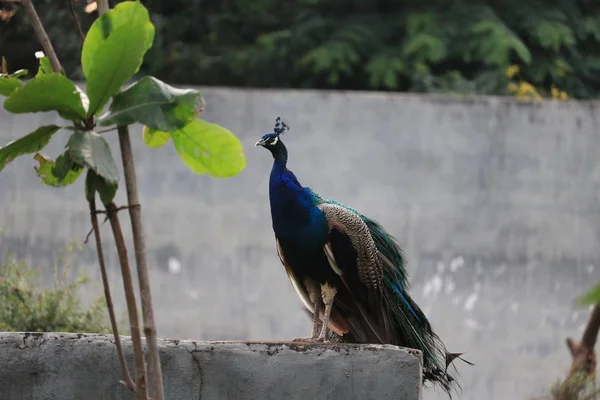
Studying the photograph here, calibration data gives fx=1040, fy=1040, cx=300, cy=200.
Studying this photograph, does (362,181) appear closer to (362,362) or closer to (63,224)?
(63,224)

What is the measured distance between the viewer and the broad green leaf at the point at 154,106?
6.89 feet

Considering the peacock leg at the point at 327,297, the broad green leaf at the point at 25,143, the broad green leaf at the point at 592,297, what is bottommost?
the peacock leg at the point at 327,297

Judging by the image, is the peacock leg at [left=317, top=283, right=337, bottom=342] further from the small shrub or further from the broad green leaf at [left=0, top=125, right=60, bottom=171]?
the small shrub

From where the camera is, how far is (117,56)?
2074 mm

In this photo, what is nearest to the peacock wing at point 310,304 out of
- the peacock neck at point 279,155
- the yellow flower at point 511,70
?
the peacock neck at point 279,155

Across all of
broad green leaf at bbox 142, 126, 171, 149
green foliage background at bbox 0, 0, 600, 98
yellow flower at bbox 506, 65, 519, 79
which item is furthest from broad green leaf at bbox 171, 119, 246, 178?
yellow flower at bbox 506, 65, 519, 79

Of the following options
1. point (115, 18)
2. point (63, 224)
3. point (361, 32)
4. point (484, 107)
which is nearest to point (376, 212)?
point (484, 107)

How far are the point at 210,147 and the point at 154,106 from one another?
0.76 ft

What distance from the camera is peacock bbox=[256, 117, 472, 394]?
370cm

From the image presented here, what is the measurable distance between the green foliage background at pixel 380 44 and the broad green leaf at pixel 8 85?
24.1 ft

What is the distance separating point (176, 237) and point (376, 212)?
1404mm

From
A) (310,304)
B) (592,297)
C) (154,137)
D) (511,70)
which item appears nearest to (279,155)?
(310,304)

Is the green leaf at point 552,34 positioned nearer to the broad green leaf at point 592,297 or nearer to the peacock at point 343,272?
the peacock at point 343,272

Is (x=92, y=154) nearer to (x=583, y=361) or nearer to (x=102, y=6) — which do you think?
(x=102, y=6)
